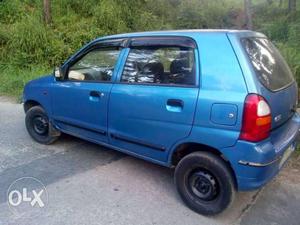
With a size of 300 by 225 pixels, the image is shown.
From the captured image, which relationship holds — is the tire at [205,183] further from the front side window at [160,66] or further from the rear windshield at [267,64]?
the rear windshield at [267,64]

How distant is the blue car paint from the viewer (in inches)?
115

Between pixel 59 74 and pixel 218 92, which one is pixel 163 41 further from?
pixel 59 74

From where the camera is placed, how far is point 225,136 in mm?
2949

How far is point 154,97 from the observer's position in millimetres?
3402

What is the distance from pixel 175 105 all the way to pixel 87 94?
1276mm

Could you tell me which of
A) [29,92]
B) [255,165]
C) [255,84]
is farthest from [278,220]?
[29,92]

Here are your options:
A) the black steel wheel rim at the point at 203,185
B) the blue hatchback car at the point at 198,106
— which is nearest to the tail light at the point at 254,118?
the blue hatchback car at the point at 198,106

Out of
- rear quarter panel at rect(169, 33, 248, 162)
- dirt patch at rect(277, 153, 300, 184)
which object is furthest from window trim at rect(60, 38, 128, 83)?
dirt patch at rect(277, 153, 300, 184)

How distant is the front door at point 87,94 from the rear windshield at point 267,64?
1494 millimetres

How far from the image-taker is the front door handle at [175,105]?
3.21 meters

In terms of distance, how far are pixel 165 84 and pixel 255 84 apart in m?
0.89

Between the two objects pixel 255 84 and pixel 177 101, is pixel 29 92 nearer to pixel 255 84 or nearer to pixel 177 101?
pixel 177 101

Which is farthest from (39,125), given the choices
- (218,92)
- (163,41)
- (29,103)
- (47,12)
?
(47,12)

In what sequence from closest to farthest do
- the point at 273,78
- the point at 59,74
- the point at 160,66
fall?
the point at 273,78 < the point at 160,66 < the point at 59,74
